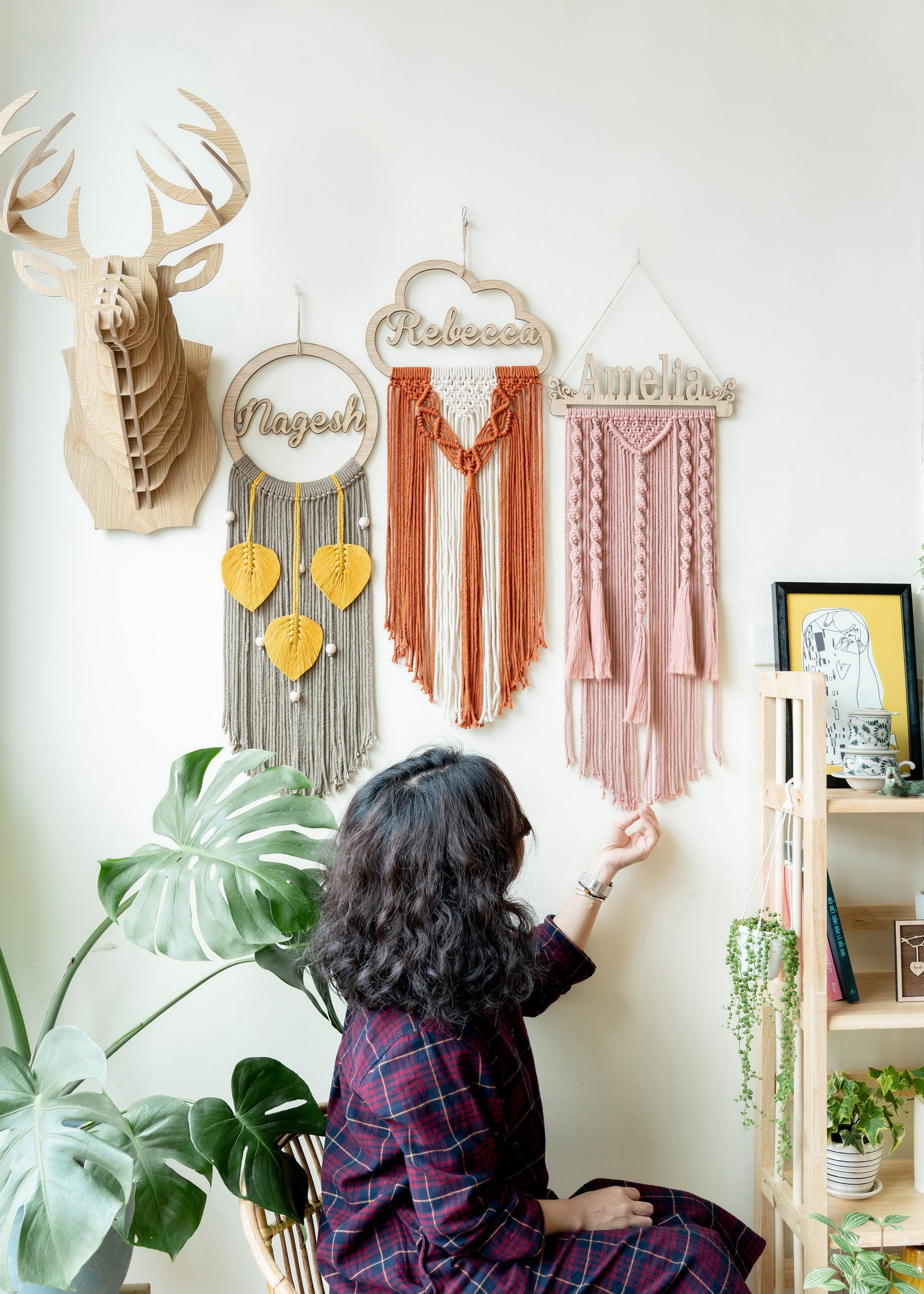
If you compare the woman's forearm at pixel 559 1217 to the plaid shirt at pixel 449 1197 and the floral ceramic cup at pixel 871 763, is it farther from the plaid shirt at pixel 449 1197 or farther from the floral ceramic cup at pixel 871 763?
the floral ceramic cup at pixel 871 763

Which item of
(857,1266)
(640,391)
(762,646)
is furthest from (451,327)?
(857,1266)

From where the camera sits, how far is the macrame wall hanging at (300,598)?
1663 mm

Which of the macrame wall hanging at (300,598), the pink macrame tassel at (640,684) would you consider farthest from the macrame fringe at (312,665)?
the pink macrame tassel at (640,684)

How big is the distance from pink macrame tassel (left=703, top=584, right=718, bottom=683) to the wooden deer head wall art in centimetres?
96

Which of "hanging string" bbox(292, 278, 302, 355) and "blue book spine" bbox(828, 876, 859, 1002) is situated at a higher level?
"hanging string" bbox(292, 278, 302, 355)

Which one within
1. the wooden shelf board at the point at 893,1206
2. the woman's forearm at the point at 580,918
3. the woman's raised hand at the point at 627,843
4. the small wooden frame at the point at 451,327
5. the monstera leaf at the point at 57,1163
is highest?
the small wooden frame at the point at 451,327

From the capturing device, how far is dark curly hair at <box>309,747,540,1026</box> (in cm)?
114

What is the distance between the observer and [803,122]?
5.74 ft

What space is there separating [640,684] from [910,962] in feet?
2.16

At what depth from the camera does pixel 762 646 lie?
5.62 ft

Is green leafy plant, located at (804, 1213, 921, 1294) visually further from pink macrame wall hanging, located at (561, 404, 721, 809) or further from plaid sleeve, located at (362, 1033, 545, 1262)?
pink macrame wall hanging, located at (561, 404, 721, 809)

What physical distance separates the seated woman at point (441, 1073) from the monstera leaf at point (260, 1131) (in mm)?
71

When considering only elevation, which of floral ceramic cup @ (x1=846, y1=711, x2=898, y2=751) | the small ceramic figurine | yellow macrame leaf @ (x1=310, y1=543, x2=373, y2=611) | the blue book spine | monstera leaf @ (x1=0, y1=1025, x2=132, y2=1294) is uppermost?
yellow macrame leaf @ (x1=310, y1=543, x2=373, y2=611)

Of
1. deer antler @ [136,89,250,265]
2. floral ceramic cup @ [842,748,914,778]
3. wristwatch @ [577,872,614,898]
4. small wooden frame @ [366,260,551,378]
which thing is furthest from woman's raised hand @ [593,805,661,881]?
deer antler @ [136,89,250,265]
